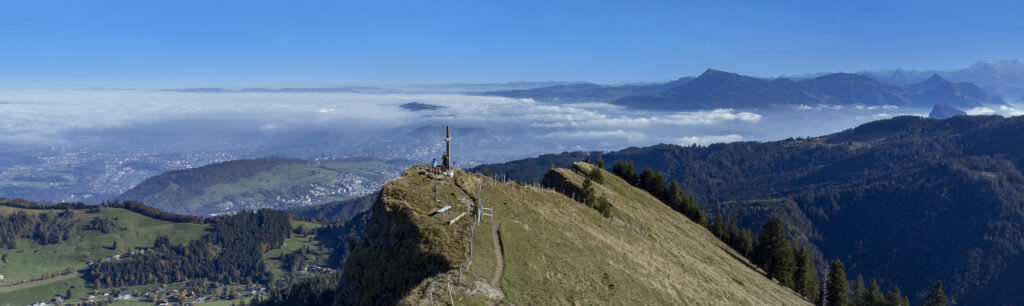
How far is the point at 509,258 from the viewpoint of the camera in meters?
36.2

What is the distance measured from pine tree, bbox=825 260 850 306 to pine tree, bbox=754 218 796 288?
658cm

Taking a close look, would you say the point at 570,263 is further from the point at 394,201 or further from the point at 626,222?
the point at 626,222

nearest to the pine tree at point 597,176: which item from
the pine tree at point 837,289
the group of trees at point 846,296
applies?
the group of trees at point 846,296

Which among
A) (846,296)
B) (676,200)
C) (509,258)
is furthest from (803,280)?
(509,258)

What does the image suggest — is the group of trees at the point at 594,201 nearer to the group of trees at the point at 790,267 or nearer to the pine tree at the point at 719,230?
the group of trees at the point at 790,267

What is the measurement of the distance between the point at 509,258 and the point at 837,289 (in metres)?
80.5

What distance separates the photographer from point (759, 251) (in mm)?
98562

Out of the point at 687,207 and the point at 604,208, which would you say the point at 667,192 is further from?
the point at 604,208

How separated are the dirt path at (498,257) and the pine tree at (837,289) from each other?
76963mm

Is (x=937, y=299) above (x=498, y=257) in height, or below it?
below

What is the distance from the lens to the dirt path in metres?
32.1

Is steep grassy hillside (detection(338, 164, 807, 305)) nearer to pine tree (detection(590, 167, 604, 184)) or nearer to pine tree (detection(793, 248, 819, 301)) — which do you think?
pine tree (detection(793, 248, 819, 301))

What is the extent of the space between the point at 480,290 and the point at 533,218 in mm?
18111

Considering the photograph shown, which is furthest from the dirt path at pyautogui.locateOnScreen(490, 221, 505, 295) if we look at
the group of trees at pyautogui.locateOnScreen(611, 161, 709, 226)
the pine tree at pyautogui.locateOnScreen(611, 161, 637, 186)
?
the pine tree at pyautogui.locateOnScreen(611, 161, 637, 186)
